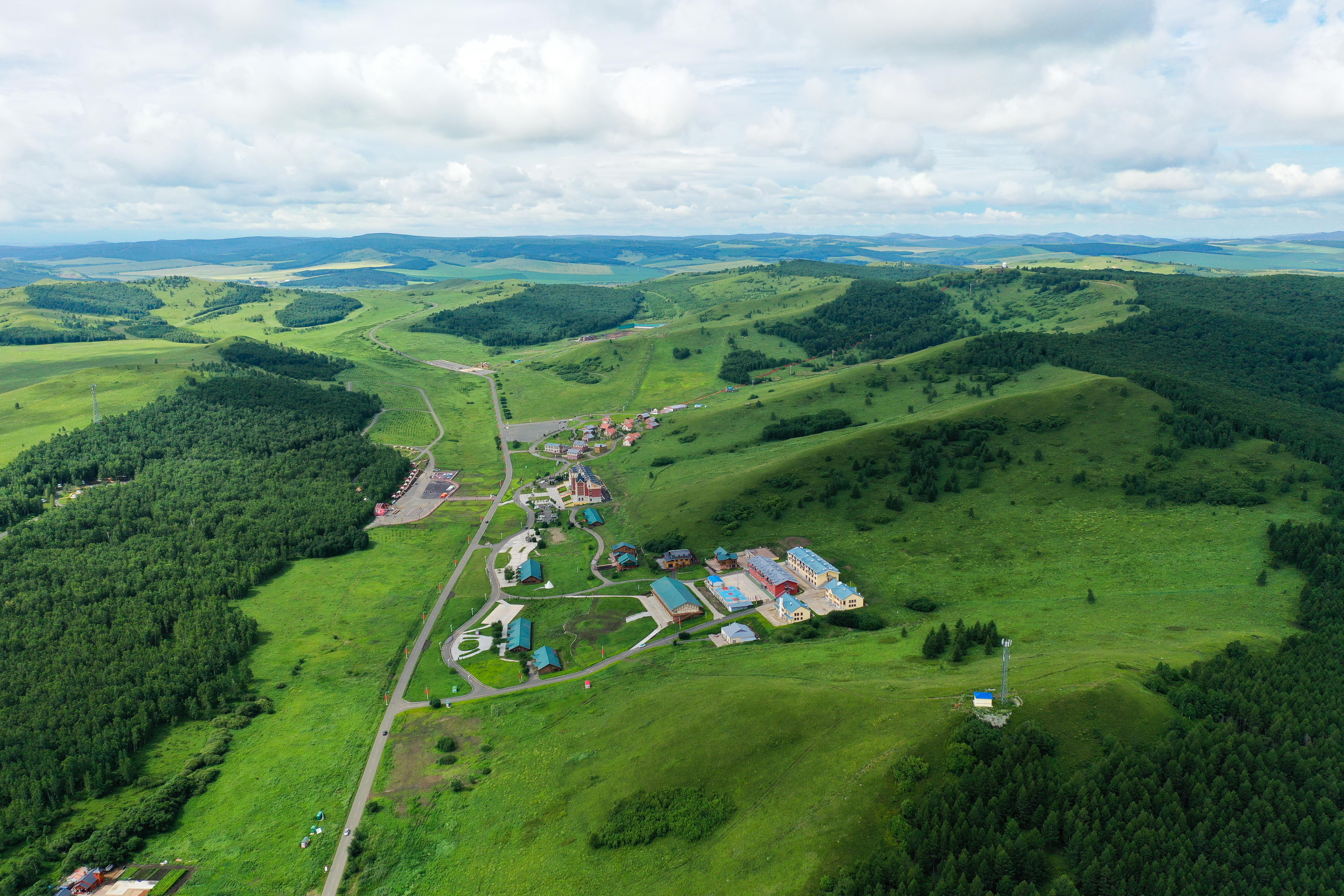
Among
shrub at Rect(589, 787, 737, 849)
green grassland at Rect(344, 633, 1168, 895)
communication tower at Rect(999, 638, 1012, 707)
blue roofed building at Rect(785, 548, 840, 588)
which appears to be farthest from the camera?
blue roofed building at Rect(785, 548, 840, 588)

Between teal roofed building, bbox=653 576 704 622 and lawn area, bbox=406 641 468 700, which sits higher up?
teal roofed building, bbox=653 576 704 622

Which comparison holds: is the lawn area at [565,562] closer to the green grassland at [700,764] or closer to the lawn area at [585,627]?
the lawn area at [585,627]

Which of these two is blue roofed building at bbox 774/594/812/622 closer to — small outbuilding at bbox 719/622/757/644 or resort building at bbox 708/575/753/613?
small outbuilding at bbox 719/622/757/644

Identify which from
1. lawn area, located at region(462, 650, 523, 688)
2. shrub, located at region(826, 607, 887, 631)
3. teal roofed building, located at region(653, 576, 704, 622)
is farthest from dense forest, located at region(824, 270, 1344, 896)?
lawn area, located at region(462, 650, 523, 688)

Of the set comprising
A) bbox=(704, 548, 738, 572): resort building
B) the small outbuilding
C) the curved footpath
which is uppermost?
A: bbox=(704, 548, 738, 572): resort building

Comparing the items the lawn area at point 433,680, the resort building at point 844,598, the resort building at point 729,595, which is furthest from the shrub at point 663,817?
the resort building at point 844,598

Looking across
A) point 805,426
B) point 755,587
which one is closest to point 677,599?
point 755,587

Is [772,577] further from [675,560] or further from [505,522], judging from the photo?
[505,522]
